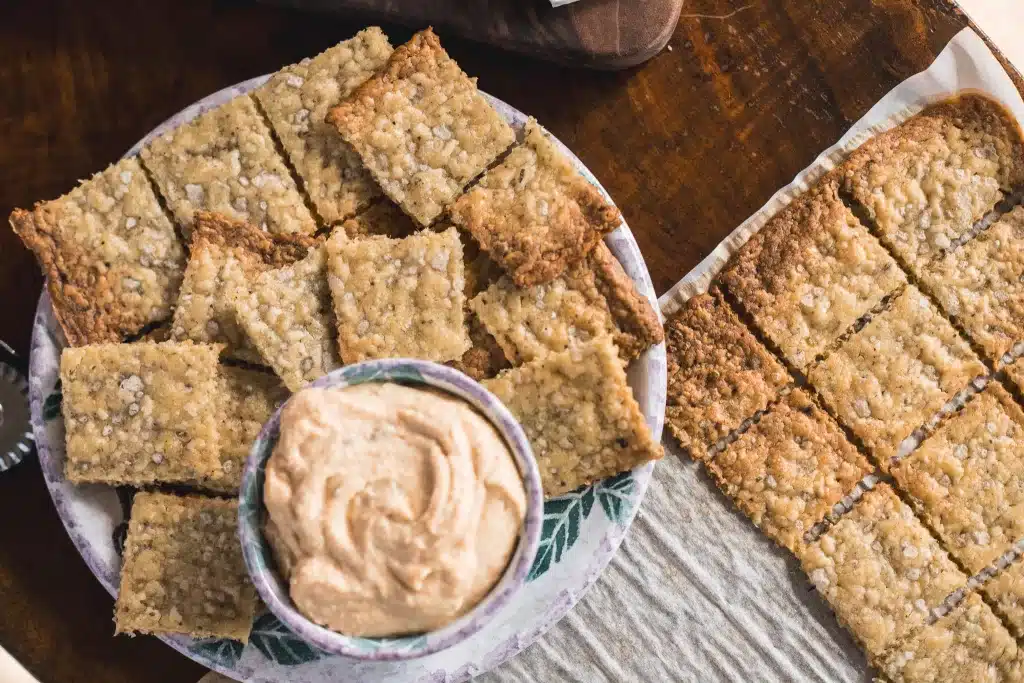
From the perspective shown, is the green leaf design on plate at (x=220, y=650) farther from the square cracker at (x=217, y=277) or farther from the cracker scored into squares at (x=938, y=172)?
the cracker scored into squares at (x=938, y=172)

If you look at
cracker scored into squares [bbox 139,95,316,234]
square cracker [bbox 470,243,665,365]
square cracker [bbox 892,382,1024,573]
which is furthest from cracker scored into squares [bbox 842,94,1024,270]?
cracker scored into squares [bbox 139,95,316,234]

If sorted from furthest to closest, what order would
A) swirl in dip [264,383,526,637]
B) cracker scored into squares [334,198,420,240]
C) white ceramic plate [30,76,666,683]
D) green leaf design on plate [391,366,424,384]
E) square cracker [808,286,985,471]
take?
square cracker [808,286,985,471] → cracker scored into squares [334,198,420,240] → white ceramic plate [30,76,666,683] → green leaf design on plate [391,366,424,384] → swirl in dip [264,383,526,637]

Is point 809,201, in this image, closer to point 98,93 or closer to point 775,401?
point 775,401

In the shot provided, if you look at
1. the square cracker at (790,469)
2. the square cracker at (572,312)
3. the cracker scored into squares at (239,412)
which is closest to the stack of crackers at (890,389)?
the square cracker at (790,469)

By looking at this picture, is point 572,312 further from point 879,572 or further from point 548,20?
point 879,572

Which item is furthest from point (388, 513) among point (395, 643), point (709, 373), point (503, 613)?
point (709, 373)

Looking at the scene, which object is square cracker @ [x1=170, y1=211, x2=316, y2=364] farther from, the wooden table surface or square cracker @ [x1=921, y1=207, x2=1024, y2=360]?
square cracker @ [x1=921, y1=207, x2=1024, y2=360]
